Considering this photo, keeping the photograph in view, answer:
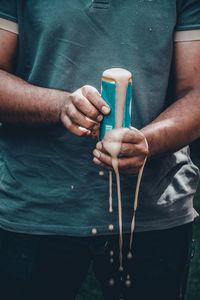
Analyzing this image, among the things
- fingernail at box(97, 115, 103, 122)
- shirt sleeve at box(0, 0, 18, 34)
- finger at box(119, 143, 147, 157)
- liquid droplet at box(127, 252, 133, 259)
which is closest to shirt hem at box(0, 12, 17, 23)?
shirt sleeve at box(0, 0, 18, 34)

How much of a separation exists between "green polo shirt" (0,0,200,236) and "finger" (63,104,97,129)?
0.21 m

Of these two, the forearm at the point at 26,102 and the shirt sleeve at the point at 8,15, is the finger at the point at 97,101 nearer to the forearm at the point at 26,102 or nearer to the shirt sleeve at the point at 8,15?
the forearm at the point at 26,102

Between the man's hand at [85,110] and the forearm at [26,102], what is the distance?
0.12 meters

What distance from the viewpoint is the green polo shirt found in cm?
121

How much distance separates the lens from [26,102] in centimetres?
123

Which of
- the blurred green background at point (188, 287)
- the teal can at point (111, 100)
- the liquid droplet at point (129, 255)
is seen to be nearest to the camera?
the teal can at point (111, 100)

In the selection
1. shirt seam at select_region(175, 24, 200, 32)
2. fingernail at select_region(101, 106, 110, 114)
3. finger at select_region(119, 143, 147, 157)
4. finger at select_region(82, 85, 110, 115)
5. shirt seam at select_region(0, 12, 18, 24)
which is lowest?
finger at select_region(119, 143, 147, 157)

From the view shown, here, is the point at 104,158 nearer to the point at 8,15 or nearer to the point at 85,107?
the point at 85,107

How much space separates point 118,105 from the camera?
101 centimetres

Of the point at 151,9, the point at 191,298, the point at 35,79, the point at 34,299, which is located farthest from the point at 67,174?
A: the point at 191,298

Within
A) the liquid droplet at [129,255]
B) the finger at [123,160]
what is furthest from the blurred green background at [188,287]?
the finger at [123,160]

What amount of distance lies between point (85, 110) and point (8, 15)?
455 mm

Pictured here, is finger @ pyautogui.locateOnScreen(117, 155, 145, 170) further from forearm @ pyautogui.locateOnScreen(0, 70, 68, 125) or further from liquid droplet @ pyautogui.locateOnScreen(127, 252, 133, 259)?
liquid droplet @ pyautogui.locateOnScreen(127, 252, 133, 259)

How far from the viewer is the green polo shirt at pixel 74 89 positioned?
47.6 inches
